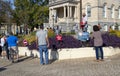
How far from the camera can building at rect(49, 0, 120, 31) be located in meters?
52.8

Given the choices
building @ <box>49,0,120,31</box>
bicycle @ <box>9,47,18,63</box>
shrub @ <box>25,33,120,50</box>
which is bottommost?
bicycle @ <box>9,47,18,63</box>

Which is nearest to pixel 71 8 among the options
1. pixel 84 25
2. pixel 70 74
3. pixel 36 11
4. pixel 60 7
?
pixel 60 7

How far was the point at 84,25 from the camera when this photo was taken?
70.9ft

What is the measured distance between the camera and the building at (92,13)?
52844 millimetres

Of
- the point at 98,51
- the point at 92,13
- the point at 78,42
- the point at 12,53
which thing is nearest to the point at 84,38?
the point at 78,42

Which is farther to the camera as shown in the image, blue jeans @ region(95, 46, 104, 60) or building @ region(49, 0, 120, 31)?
building @ region(49, 0, 120, 31)

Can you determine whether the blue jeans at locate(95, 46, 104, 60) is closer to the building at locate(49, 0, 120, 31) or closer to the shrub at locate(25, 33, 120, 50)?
the shrub at locate(25, 33, 120, 50)

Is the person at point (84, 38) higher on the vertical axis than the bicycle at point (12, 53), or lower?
higher

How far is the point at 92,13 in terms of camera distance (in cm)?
5328

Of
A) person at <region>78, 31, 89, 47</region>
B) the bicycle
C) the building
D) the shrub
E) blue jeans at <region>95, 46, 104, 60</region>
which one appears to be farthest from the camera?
the building

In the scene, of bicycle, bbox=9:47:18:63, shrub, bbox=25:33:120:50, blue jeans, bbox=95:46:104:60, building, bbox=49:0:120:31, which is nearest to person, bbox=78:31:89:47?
shrub, bbox=25:33:120:50

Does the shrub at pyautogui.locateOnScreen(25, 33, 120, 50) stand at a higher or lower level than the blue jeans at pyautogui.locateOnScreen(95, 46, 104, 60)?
higher

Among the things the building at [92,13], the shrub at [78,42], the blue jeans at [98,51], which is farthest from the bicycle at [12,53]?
the building at [92,13]

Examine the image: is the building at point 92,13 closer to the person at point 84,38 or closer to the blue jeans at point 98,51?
the person at point 84,38
